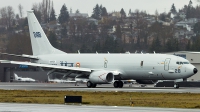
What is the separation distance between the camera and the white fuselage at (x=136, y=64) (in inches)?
2475

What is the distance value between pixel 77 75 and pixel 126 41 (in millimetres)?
85741

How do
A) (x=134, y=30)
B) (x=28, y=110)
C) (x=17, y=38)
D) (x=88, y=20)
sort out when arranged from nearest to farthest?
1. (x=28, y=110)
2. (x=17, y=38)
3. (x=134, y=30)
4. (x=88, y=20)

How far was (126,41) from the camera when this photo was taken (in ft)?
505

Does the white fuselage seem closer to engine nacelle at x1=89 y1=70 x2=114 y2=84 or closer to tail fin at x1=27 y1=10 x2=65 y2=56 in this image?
engine nacelle at x1=89 y1=70 x2=114 y2=84

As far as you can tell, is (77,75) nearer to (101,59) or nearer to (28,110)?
(101,59)

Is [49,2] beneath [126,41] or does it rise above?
above

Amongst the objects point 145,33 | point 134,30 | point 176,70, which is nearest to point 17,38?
point 145,33

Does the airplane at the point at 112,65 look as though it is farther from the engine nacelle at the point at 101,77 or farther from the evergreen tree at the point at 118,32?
the evergreen tree at the point at 118,32

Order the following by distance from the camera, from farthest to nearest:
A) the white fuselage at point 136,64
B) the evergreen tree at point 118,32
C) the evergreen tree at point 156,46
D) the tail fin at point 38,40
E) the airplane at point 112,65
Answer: the evergreen tree at point 118,32, the evergreen tree at point 156,46, the tail fin at point 38,40, the airplane at point 112,65, the white fuselage at point 136,64

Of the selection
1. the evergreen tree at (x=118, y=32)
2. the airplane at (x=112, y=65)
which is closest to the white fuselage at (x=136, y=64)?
the airplane at (x=112, y=65)

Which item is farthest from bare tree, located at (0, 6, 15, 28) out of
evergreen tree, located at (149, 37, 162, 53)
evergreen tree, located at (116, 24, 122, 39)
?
evergreen tree, located at (149, 37, 162, 53)

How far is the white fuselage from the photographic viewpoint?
62875mm

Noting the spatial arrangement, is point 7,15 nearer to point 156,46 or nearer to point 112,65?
point 156,46

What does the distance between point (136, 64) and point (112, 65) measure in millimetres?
3672
